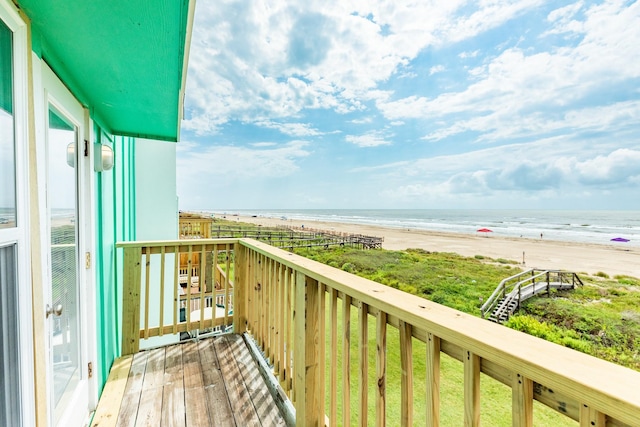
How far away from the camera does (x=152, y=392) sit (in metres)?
2.10

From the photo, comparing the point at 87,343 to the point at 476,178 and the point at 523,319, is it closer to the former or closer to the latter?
the point at 523,319

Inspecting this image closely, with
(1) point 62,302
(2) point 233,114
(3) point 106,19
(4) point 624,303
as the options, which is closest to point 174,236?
(1) point 62,302

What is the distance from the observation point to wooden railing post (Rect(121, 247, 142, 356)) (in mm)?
2635

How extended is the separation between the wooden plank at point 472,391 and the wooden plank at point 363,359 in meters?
0.45

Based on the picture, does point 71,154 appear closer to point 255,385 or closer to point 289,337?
point 289,337

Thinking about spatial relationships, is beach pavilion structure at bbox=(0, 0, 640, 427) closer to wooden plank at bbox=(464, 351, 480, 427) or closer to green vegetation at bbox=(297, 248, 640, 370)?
wooden plank at bbox=(464, 351, 480, 427)

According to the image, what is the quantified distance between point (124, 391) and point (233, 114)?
22.3m

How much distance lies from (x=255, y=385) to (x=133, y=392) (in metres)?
0.88

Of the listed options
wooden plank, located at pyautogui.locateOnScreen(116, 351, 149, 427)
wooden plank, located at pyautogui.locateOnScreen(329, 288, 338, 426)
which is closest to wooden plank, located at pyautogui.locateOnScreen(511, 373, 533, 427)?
wooden plank, located at pyautogui.locateOnScreen(329, 288, 338, 426)

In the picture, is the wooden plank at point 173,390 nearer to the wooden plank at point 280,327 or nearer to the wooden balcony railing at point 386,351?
the wooden balcony railing at point 386,351

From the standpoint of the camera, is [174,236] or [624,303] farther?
[624,303]

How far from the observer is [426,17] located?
7.84 meters

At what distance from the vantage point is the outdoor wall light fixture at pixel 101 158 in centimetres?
208

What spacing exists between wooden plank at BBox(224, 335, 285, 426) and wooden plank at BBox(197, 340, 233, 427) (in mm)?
167
